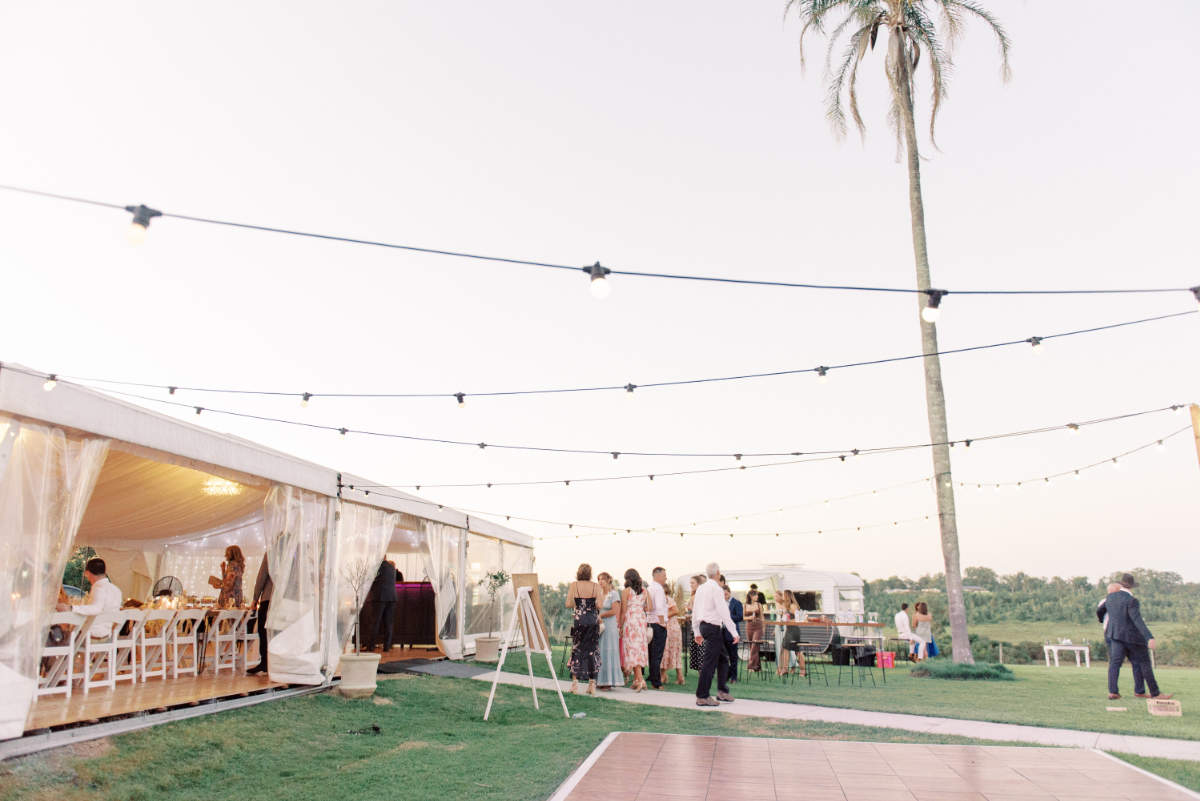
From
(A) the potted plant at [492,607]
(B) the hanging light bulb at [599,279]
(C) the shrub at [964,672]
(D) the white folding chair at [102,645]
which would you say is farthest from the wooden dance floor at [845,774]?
(A) the potted plant at [492,607]

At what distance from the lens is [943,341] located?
12.6m

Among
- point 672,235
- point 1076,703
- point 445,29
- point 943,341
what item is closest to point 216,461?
point 445,29

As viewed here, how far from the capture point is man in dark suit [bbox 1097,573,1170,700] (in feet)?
24.8

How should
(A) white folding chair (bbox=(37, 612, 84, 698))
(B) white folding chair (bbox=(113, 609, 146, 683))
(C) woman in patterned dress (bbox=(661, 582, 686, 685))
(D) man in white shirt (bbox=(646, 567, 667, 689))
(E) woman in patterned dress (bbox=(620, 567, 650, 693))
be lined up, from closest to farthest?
(A) white folding chair (bbox=(37, 612, 84, 698))
(B) white folding chair (bbox=(113, 609, 146, 683))
(E) woman in patterned dress (bbox=(620, 567, 650, 693))
(D) man in white shirt (bbox=(646, 567, 667, 689))
(C) woman in patterned dress (bbox=(661, 582, 686, 685))

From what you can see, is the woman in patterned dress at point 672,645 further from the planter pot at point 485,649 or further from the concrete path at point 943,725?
the planter pot at point 485,649

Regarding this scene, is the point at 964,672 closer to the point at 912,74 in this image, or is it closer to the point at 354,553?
the point at 354,553

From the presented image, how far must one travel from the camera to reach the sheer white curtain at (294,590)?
750cm

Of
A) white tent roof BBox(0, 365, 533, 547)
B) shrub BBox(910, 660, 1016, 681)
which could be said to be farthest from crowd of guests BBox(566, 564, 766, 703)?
shrub BBox(910, 660, 1016, 681)

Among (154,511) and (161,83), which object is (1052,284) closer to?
(161,83)

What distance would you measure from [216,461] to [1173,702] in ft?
27.1

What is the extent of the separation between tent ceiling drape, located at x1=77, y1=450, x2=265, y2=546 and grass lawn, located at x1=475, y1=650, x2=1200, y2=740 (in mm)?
4395

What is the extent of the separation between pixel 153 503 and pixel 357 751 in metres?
5.45

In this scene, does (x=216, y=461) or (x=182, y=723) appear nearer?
(x=182, y=723)

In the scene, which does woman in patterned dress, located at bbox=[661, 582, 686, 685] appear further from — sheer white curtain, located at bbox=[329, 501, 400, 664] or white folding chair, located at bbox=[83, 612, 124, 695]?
white folding chair, located at bbox=[83, 612, 124, 695]
